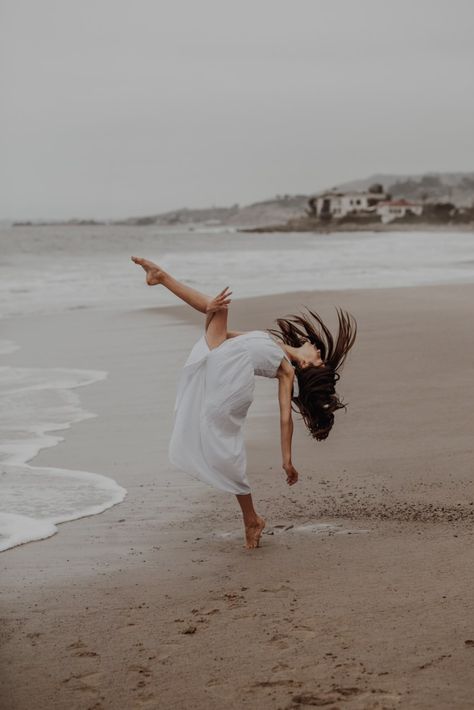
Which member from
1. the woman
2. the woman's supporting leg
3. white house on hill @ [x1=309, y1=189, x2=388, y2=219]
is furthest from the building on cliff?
the woman's supporting leg

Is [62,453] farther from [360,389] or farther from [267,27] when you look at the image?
[267,27]

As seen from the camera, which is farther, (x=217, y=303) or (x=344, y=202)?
(x=344, y=202)

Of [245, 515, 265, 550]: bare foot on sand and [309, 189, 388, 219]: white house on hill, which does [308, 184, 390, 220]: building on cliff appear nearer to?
[309, 189, 388, 219]: white house on hill

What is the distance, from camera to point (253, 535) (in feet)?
14.7

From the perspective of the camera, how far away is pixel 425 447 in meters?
6.20

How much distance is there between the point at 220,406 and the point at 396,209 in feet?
453

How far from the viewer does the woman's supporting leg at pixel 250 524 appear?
4461mm

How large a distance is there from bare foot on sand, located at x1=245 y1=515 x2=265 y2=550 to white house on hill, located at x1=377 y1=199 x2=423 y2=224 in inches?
5056

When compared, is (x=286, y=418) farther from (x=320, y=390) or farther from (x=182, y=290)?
(x=182, y=290)

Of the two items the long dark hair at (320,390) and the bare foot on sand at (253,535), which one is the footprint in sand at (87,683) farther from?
the long dark hair at (320,390)

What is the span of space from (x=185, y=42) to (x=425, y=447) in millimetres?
10053

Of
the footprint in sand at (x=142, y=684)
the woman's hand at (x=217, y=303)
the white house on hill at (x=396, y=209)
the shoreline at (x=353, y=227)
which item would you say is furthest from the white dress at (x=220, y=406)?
the white house on hill at (x=396, y=209)

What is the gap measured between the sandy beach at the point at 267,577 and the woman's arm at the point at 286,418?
36cm

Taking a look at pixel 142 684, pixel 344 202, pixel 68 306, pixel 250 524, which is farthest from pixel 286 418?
pixel 344 202
